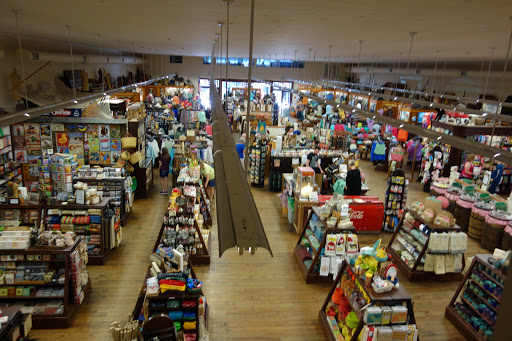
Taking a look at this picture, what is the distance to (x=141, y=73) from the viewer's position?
2639 centimetres

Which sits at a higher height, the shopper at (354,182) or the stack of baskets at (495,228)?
the shopper at (354,182)

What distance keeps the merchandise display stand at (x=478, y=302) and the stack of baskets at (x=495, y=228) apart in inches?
129

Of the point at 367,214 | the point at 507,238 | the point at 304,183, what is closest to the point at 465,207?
the point at 507,238

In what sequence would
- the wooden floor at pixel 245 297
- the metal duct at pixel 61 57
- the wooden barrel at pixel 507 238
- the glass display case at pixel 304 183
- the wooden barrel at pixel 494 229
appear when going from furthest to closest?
the metal duct at pixel 61 57 → the glass display case at pixel 304 183 → the wooden barrel at pixel 494 229 → the wooden barrel at pixel 507 238 → the wooden floor at pixel 245 297

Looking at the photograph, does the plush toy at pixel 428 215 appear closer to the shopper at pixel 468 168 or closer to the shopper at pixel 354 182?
the shopper at pixel 354 182

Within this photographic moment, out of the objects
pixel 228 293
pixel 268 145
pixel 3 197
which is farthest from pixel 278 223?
pixel 3 197

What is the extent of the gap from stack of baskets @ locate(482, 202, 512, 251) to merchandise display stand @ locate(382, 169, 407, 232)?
2007 mm

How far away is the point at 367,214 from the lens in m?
9.61

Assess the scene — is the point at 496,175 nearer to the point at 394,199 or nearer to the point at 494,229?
the point at 494,229

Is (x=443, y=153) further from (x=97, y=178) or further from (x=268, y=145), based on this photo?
(x=97, y=178)

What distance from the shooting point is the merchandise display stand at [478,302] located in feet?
19.2

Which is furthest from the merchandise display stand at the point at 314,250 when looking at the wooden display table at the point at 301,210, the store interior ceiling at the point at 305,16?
the store interior ceiling at the point at 305,16

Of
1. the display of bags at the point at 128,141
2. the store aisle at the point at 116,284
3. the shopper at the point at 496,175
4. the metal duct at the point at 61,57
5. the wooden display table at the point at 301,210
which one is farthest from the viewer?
the shopper at the point at 496,175

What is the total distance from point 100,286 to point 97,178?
314 cm
